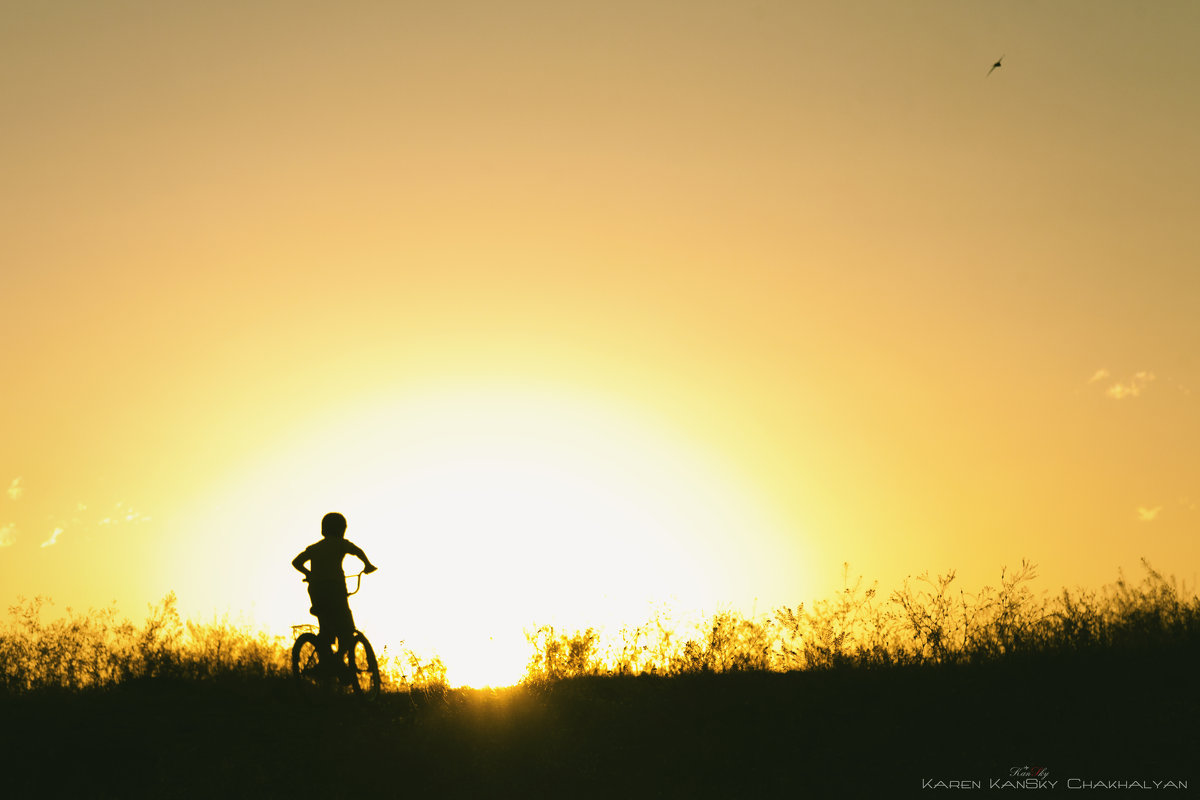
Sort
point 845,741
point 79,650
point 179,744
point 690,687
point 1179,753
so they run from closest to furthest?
1. point 1179,753
2. point 845,741
3. point 179,744
4. point 690,687
5. point 79,650

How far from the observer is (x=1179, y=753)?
9.45m

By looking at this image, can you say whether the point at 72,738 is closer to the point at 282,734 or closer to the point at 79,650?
the point at 282,734

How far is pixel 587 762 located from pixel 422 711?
276cm

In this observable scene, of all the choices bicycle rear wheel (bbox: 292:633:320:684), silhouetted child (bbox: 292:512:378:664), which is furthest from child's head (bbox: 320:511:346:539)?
bicycle rear wheel (bbox: 292:633:320:684)

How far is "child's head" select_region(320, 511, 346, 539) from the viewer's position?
42.5 ft

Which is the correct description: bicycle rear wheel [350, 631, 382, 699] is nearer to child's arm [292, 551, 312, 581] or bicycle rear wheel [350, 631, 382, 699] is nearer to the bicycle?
the bicycle

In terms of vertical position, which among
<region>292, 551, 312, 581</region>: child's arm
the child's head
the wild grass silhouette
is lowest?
the wild grass silhouette

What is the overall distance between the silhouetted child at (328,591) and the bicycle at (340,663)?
0.08 metres

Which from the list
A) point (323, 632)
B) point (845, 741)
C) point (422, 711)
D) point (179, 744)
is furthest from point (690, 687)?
point (179, 744)

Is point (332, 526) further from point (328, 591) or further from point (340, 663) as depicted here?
point (340, 663)

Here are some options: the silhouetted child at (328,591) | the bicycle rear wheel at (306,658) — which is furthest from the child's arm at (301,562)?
the bicycle rear wheel at (306,658)

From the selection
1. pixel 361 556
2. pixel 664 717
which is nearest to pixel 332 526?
pixel 361 556

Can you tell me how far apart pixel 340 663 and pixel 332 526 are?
1.83 m

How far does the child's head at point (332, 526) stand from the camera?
13.0m
